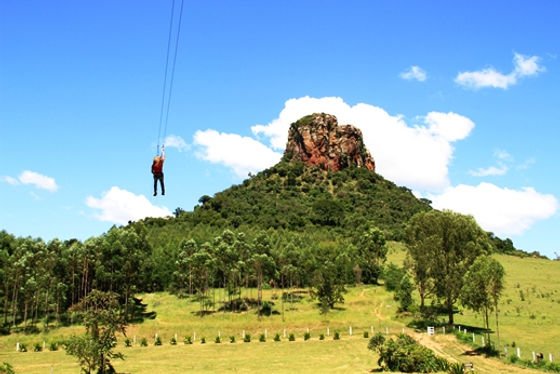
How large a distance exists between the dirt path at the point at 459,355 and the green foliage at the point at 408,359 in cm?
285

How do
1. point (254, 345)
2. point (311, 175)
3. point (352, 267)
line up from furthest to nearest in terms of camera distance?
point (311, 175) < point (352, 267) < point (254, 345)

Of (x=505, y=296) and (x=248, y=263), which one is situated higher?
(x=248, y=263)

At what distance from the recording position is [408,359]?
37.9 metres

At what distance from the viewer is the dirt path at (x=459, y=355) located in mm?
38281

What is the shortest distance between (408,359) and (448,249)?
27.9m

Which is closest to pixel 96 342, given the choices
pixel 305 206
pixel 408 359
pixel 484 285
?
pixel 408 359

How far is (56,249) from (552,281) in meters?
83.3

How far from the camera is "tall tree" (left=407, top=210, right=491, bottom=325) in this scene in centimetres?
6047

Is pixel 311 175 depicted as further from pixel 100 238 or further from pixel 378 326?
pixel 378 326

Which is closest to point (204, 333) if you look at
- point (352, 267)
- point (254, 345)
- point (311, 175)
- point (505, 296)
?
point (254, 345)

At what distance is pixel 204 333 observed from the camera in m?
65.4

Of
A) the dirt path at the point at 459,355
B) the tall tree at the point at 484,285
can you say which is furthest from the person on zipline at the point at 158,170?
the tall tree at the point at 484,285

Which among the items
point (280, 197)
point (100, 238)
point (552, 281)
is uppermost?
point (280, 197)

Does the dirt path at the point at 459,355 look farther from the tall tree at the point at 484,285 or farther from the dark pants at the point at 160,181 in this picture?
the dark pants at the point at 160,181
